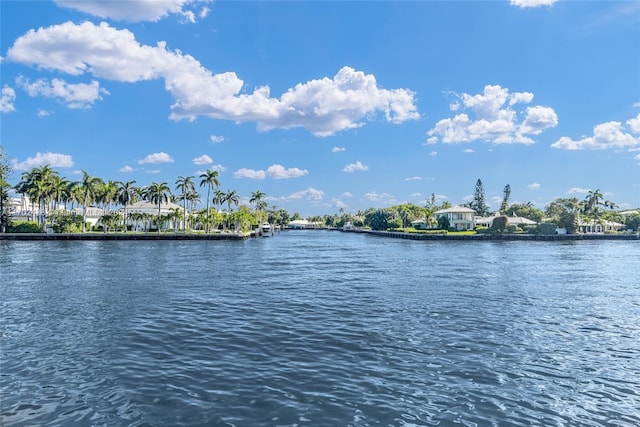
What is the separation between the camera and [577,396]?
11.3 metres

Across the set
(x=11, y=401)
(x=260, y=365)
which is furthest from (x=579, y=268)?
(x=11, y=401)

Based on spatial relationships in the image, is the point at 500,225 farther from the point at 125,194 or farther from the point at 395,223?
the point at 125,194

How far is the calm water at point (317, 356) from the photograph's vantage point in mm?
10180

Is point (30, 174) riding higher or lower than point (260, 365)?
higher

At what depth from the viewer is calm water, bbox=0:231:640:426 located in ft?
33.4

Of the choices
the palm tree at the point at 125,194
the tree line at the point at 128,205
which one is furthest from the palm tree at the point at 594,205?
the palm tree at the point at 125,194

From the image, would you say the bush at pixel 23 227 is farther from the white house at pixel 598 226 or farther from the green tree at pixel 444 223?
the white house at pixel 598 226

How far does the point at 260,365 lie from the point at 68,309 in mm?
14522

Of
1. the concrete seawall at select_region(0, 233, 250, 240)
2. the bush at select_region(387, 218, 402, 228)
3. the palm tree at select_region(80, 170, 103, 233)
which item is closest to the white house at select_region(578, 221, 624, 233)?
the bush at select_region(387, 218, 402, 228)

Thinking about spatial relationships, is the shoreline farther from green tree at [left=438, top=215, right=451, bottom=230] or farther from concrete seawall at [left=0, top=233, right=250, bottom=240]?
green tree at [left=438, top=215, right=451, bottom=230]

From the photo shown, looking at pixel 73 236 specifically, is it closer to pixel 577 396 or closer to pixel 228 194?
pixel 228 194

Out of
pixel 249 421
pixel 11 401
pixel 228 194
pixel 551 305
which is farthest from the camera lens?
pixel 228 194

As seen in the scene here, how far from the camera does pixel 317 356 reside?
14.2m

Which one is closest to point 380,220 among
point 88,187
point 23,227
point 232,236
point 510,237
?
point 510,237
